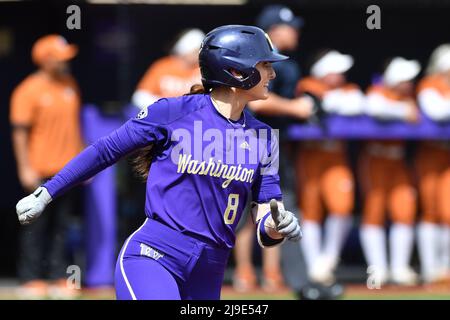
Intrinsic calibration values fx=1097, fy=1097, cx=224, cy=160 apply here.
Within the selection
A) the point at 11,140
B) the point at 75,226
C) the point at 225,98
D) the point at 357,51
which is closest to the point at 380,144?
the point at 357,51

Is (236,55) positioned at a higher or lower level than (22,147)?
higher

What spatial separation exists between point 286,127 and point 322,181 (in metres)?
0.89

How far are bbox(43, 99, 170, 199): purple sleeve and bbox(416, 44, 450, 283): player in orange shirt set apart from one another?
208 inches

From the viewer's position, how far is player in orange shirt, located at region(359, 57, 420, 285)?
377 inches

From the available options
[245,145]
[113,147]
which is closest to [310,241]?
[245,145]

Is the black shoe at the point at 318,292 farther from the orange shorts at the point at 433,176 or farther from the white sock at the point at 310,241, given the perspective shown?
the orange shorts at the point at 433,176

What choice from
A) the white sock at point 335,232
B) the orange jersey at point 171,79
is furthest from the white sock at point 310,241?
the orange jersey at point 171,79

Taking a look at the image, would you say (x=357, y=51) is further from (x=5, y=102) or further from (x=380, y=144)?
(x=5, y=102)

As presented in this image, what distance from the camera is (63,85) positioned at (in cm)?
895

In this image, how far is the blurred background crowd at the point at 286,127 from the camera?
344 inches

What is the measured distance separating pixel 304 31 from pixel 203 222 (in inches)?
280

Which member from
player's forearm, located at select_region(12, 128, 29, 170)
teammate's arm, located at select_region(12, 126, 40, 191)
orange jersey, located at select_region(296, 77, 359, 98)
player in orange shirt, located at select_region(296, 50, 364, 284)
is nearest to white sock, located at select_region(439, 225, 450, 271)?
player in orange shirt, located at select_region(296, 50, 364, 284)

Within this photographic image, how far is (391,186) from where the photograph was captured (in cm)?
976

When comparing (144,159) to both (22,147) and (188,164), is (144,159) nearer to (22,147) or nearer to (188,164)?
(188,164)
